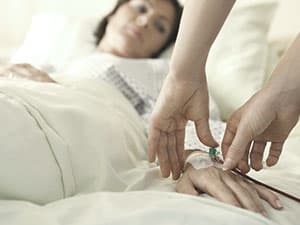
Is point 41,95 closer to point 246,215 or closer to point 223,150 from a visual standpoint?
point 223,150

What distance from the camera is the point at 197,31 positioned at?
90 cm

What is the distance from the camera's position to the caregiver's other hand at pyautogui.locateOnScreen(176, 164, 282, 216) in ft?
2.75

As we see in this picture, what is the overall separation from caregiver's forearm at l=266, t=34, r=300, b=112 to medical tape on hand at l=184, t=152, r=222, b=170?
195 mm

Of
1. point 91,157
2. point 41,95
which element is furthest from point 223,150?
point 41,95

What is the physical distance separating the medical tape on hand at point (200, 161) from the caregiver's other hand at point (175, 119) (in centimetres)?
2

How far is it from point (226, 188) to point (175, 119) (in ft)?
0.64

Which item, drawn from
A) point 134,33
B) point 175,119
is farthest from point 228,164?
point 134,33

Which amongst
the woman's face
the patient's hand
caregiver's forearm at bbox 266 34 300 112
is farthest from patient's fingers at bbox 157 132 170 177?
the woman's face

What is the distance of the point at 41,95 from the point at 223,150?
38 centimetres

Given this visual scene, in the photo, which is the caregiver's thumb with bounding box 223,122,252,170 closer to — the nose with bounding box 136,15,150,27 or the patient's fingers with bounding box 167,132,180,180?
the patient's fingers with bounding box 167,132,180,180

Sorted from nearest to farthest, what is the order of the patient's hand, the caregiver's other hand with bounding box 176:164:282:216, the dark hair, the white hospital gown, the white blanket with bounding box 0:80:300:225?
1. the white blanket with bounding box 0:80:300:225
2. the caregiver's other hand with bounding box 176:164:282:216
3. the patient's hand
4. the white hospital gown
5. the dark hair

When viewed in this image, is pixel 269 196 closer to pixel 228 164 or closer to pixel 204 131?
pixel 228 164

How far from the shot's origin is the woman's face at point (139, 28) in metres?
1.92

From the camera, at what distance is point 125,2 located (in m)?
2.04
